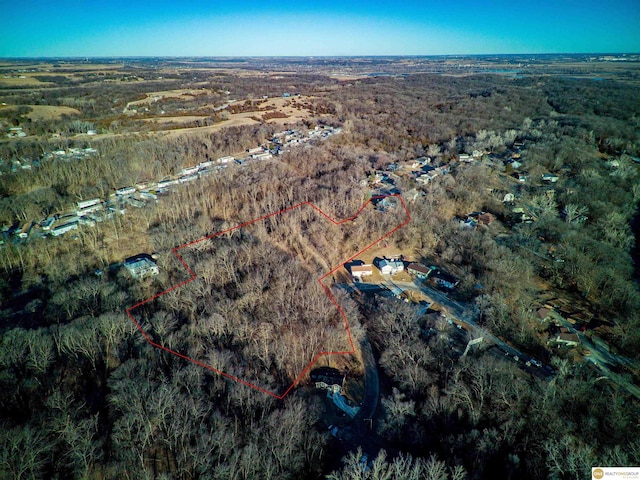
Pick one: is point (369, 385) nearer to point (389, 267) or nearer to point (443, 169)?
point (389, 267)

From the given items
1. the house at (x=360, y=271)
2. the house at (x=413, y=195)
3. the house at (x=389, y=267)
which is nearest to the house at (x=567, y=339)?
the house at (x=389, y=267)

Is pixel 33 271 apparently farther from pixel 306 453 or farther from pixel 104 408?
pixel 306 453

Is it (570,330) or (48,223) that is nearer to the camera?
(570,330)

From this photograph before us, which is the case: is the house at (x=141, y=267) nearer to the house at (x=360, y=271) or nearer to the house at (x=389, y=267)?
the house at (x=360, y=271)

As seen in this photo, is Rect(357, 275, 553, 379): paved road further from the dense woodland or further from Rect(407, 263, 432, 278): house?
Rect(407, 263, 432, 278): house

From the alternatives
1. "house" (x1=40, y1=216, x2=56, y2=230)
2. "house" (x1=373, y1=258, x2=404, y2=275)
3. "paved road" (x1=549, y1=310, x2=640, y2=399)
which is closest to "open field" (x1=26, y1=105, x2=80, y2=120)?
"house" (x1=40, y1=216, x2=56, y2=230)

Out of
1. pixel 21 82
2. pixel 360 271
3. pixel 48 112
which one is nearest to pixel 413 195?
pixel 360 271
